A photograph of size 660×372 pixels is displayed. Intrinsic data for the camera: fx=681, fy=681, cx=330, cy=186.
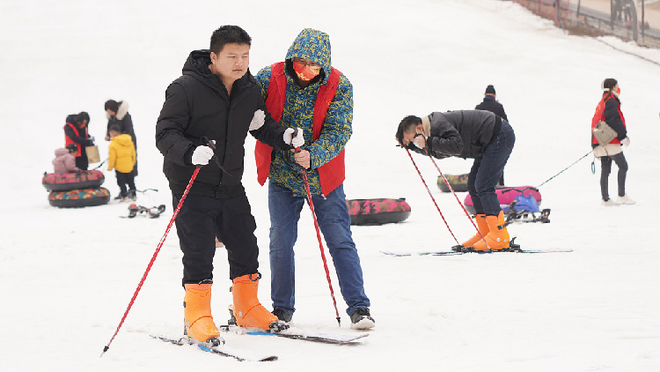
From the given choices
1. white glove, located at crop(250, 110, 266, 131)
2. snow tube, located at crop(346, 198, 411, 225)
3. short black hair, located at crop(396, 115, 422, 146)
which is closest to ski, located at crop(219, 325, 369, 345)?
white glove, located at crop(250, 110, 266, 131)

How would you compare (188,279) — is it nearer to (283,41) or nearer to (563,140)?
(563,140)

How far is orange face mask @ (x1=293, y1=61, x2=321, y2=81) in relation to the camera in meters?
3.66

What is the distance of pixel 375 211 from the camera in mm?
8828

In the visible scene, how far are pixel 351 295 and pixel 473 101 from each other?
18456 mm

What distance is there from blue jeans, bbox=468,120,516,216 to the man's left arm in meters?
2.89

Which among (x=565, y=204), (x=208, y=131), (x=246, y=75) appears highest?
(x=246, y=75)

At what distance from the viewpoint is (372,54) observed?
83.3ft

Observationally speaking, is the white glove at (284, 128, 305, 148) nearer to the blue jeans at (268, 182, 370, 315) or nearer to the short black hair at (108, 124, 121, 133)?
the blue jeans at (268, 182, 370, 315)

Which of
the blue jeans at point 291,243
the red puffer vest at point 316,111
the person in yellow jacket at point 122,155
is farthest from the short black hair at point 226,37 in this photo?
the person in yellow jacket at point 122,155

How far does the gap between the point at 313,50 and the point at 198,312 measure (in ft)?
4.86

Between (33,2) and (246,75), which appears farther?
(33,2)

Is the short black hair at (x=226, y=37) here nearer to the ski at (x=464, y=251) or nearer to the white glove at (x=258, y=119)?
the white glove at (x=258, y=119)

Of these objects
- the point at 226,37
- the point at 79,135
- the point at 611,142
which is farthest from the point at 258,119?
the point at 79,135

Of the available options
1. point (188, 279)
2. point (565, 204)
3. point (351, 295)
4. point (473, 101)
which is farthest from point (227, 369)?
point (473, 101)
